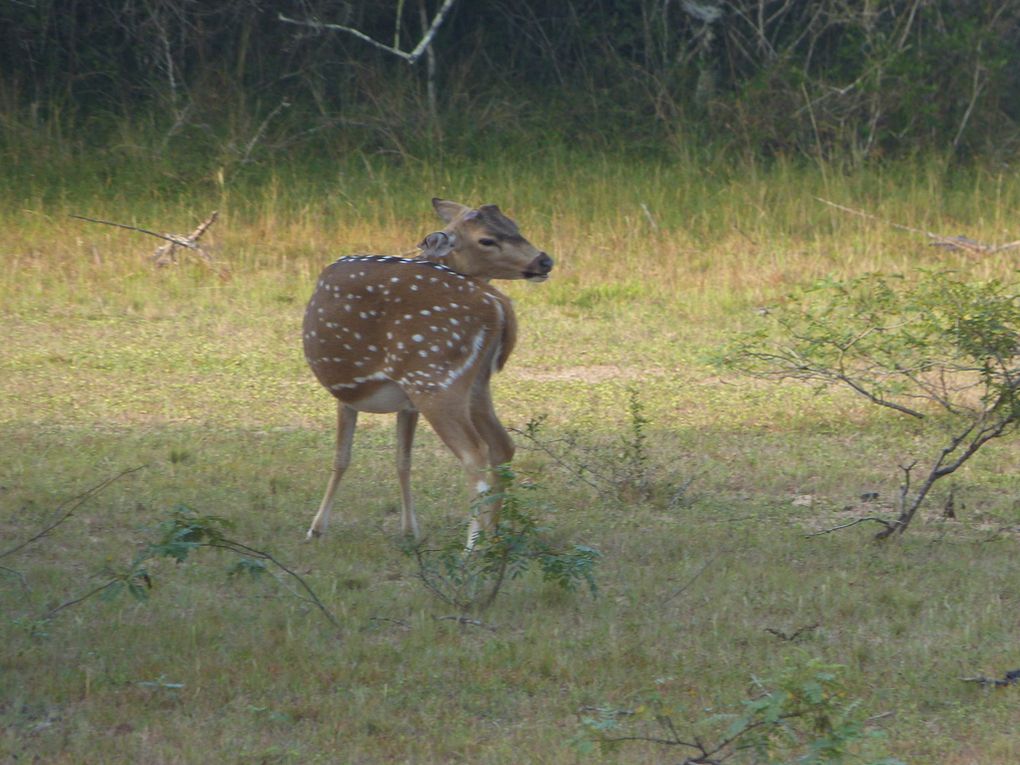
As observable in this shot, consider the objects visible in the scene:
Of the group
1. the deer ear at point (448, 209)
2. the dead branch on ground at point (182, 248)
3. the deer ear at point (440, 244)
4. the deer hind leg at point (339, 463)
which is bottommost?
the dead branch on ground at point (182, 248)

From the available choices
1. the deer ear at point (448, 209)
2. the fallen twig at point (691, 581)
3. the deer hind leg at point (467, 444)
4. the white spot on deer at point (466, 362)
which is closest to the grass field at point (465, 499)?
the fallen twig at point (691, 581)

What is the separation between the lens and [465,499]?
6.86 metres

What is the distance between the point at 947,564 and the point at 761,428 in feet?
8.19

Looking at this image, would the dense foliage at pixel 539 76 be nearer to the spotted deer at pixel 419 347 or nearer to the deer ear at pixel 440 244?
the deer ear at pixel 440 244

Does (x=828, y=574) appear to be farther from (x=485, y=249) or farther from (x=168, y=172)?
(x=168, y=172)

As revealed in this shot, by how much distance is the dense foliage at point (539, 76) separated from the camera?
1531 cm

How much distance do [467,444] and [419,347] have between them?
1.44ft

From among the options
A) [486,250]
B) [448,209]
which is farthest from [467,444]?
[448,209]

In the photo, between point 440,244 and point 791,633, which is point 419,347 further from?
point 791,633

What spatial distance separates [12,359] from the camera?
9547 mm

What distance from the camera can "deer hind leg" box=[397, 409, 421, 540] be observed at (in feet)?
20.4

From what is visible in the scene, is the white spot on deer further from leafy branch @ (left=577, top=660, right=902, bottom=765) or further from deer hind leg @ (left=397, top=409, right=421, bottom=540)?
leafy branch @ (left=577, top=660, right=902, bottom=765)

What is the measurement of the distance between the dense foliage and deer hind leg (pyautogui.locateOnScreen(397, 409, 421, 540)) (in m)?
8.56

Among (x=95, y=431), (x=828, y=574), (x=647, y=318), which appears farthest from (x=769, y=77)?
(x=828, y=574)
